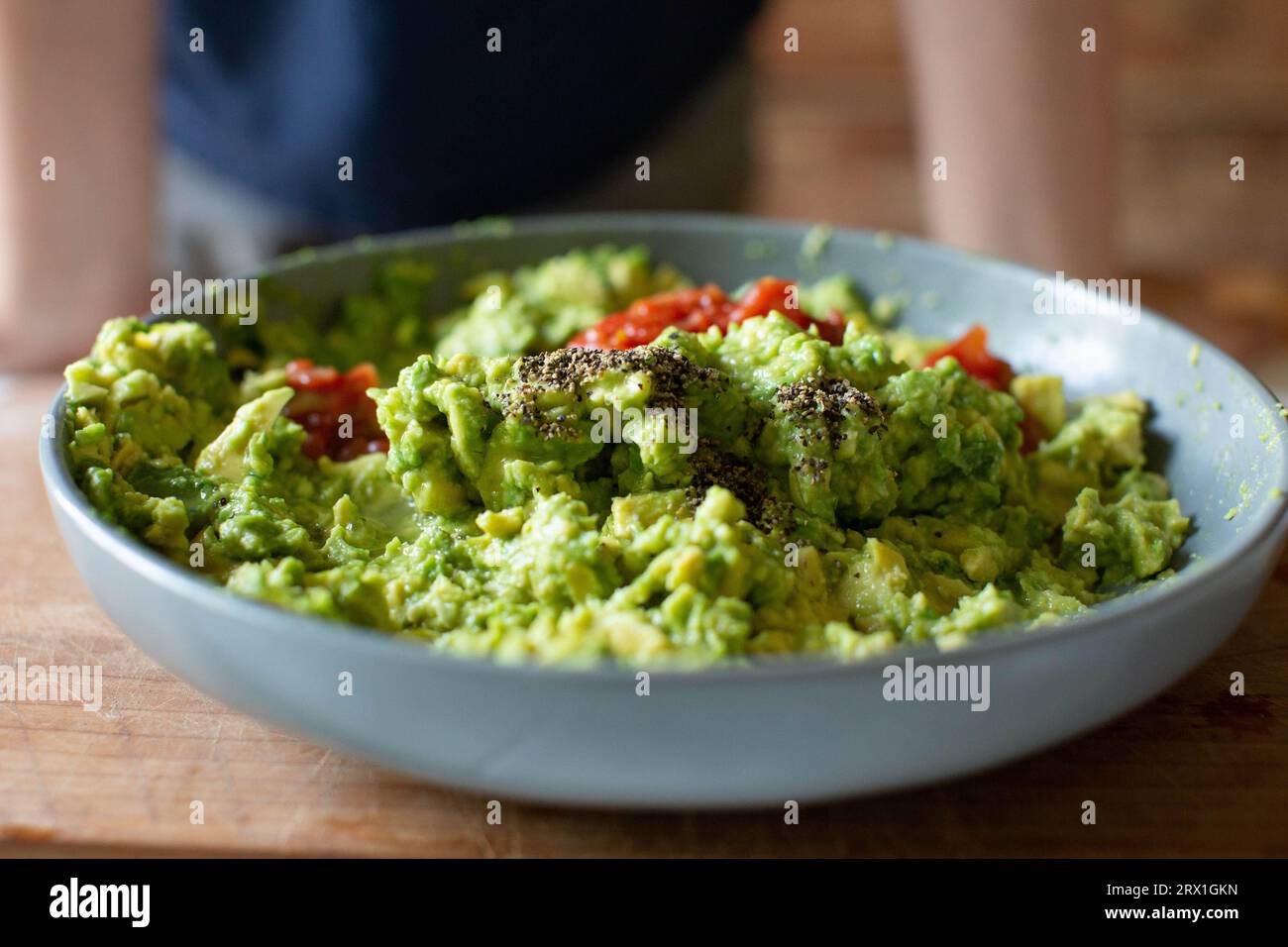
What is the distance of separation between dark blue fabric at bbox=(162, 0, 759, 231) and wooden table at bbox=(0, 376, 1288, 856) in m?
1.79

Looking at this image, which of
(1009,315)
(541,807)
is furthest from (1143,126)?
(541,807)

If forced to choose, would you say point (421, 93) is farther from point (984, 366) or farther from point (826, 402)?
point (826, 402)

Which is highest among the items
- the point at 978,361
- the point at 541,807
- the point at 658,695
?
the point at 978,361

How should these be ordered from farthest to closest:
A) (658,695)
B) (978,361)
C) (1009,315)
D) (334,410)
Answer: (1009,315) → (978,361) → (334,410) → (658,695)

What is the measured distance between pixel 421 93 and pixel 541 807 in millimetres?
2061

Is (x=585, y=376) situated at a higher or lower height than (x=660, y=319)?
lower

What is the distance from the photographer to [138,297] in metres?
2.98

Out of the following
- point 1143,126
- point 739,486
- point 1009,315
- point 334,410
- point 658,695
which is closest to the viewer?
point 658,695

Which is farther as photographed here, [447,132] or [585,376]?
[447,132]

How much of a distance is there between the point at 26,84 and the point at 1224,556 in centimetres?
250

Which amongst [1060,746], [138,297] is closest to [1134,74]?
[138,297]

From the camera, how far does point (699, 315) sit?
6.93ft

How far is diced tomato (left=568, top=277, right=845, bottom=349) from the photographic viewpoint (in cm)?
201

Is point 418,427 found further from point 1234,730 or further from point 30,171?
A: point 30,171
